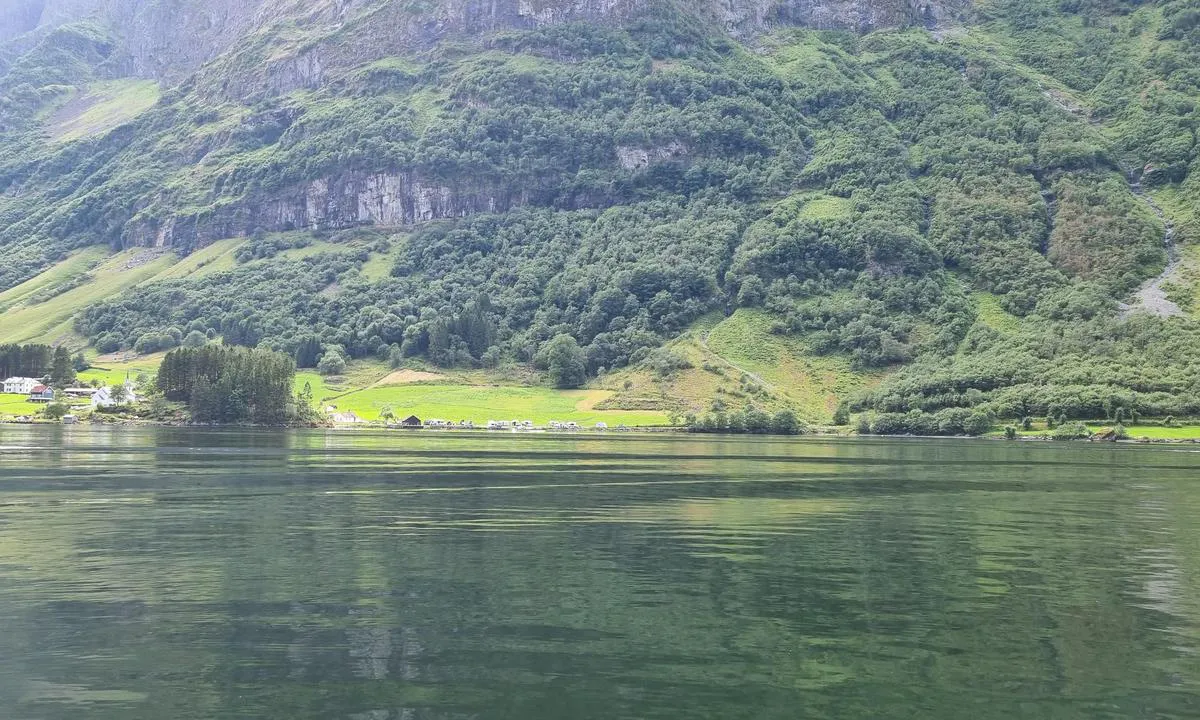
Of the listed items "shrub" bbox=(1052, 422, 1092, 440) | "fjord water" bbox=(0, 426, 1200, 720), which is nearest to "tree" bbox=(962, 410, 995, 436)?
"shrub" bbox=(1052, 422, 1092, 440)

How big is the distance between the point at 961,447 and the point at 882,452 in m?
24.6

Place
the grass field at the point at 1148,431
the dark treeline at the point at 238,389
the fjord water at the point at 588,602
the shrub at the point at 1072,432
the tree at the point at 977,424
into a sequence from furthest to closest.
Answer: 1. the tree at the point at 977,424
2. the dark treeline at the point at 238,389
3. the shrub at the point at 1072,432
4. the grass field at the point at 1148,431
5. the fjord water at the point at 588,602

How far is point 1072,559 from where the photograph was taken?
44.5 meters

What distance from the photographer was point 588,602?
3362cm

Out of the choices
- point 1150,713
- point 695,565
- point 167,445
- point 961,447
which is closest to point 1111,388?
point 961,447

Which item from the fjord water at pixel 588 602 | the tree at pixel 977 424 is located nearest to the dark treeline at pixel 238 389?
the fjord water at pixel 588 602

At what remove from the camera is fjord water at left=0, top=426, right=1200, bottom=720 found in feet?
77.7

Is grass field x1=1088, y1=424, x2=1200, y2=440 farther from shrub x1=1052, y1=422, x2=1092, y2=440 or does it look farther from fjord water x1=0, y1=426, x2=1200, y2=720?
fjord water x1=0, y1=426, x2=1200, y2=720

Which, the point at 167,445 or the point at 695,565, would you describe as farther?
the point at 167,445

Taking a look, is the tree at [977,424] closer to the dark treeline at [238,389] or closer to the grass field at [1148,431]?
the grass field at [1148,431]

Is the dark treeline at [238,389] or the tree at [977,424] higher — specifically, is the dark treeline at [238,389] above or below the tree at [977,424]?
above

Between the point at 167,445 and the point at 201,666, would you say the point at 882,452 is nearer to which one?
the point at 167,445

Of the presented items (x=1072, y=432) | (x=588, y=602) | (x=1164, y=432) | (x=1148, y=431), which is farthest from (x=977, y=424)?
(x=588, y=602)

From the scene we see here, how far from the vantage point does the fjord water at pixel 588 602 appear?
23.7 meters
